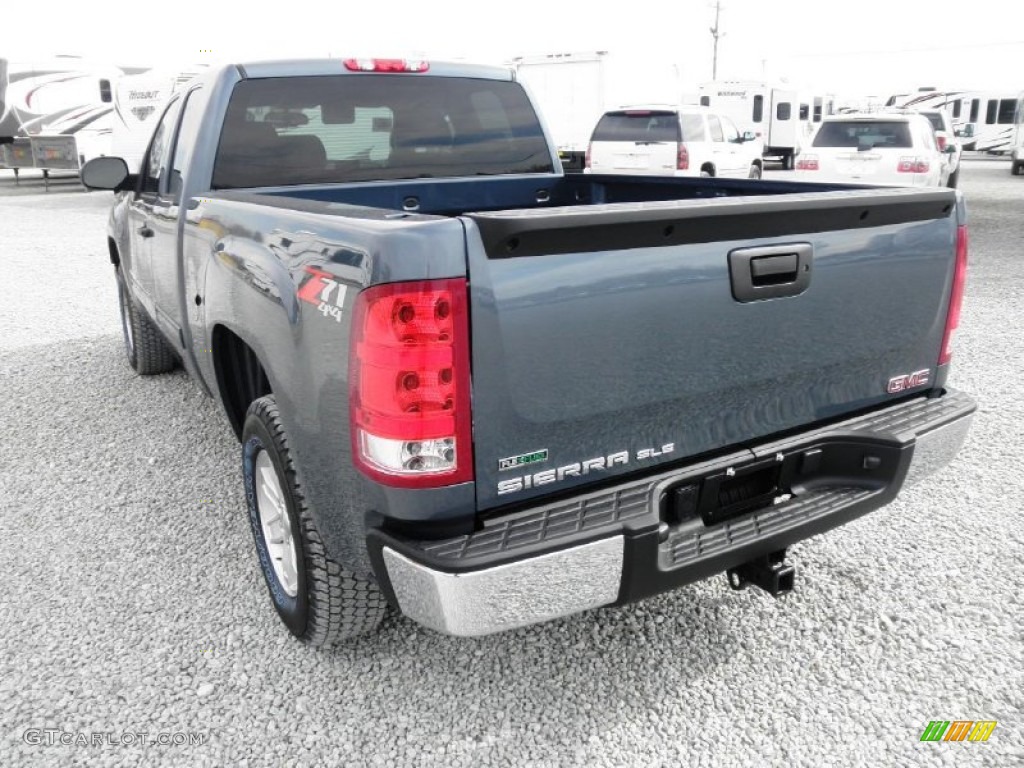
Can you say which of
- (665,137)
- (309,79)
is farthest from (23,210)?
(309,79)

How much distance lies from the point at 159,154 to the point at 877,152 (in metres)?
11.6

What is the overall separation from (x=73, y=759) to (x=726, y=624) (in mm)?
2075

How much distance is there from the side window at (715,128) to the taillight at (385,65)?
42.1ft

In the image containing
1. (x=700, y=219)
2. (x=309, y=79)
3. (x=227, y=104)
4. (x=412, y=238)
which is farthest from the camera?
(x=309, y=79)

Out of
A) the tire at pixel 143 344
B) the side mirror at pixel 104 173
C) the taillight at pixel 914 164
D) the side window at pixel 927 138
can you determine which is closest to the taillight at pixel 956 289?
the side mirror at pixel 104 173

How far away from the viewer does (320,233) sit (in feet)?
7.14

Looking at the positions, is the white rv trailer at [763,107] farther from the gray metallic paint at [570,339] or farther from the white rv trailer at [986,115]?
the gray metallic paint at [570,339]

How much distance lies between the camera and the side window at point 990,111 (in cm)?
3098

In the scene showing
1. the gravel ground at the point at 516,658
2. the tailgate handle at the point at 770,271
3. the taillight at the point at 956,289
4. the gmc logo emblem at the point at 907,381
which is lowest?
the gravel ground at the point at 516,658

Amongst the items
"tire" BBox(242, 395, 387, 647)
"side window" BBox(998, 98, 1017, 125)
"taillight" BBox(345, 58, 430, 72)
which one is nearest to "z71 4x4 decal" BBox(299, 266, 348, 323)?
"tire" BBox(242, 395, 387, 647)

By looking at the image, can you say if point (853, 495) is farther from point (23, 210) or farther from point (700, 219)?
point (23, 210)

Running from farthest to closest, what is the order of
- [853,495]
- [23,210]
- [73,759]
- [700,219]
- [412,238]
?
[23,210] < [853,495] < [73,759] < [700,219] < [412,238]

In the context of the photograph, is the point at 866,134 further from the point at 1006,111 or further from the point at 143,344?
the point at 1006,111

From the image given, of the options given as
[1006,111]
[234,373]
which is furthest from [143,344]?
[1006,111]
